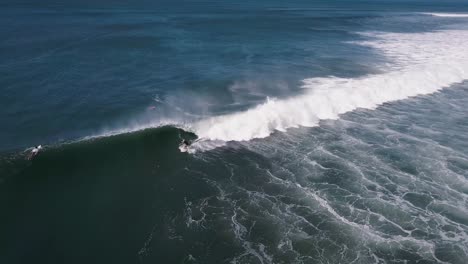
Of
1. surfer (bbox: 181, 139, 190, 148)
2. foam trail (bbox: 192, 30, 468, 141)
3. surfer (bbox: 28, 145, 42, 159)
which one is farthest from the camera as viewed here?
foam trail (bbox: 192, 30, 468, 141)

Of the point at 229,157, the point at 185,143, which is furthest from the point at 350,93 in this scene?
the point at 185,143

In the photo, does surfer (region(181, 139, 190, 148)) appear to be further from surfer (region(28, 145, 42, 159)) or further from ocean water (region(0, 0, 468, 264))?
surfer (region(28, 145, 42, 159))

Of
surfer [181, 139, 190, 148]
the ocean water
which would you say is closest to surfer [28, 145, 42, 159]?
the ocean water

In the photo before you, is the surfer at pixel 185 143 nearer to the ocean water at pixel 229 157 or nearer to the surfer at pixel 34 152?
the ocean water at pixel 229 157

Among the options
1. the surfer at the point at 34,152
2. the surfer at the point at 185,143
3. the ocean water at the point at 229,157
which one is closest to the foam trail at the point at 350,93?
the ocean water at the point at 229,157

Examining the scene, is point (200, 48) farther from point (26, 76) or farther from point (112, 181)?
point (112, 181)

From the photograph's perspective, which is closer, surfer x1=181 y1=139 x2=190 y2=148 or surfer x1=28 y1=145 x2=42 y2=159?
surfer x1=28 y1=145 x2=42 y2=159

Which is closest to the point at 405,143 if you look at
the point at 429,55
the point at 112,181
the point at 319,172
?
the point at 319,172
